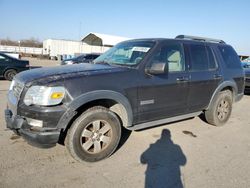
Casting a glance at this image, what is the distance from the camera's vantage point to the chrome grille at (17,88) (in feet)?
10.2

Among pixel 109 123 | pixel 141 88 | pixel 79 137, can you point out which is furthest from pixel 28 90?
pixel 141 88

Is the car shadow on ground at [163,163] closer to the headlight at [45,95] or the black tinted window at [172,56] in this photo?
the black tinted window at [172,56]

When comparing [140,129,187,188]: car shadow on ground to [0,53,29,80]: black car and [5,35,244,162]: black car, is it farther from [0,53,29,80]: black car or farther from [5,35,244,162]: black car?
[0,53,29,80]: black car

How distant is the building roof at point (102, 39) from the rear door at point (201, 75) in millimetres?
38082

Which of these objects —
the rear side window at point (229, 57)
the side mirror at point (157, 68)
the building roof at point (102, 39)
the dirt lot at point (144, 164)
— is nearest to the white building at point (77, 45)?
the building roof at point (102, 39)

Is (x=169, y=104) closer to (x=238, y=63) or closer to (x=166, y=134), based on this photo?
(x=166, y=134)

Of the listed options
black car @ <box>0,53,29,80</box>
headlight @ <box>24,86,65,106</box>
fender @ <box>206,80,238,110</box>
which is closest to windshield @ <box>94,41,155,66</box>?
headlight @ <box>24,86,65,106</box>

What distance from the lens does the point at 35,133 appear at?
2.94 m

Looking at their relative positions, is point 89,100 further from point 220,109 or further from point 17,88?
point 220,109

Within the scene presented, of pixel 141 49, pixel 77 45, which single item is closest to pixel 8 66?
pixel 141 49

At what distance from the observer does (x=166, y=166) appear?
3.37 m

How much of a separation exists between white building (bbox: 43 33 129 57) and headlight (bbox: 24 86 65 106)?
39.9m

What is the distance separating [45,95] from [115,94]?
39.5 inches

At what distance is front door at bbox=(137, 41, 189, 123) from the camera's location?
12.3ft
